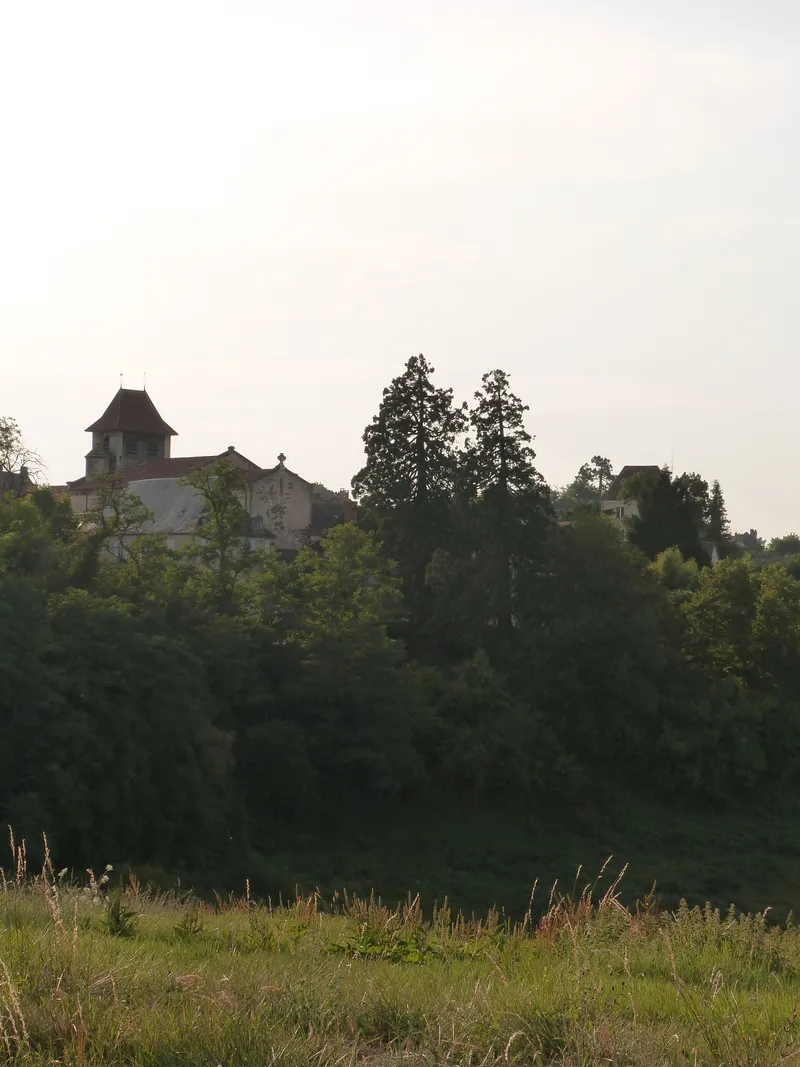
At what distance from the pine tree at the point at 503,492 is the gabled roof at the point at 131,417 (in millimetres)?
39785

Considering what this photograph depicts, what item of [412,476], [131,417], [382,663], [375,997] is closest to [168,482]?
[131,417]

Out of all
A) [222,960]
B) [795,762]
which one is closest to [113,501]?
[795,762]

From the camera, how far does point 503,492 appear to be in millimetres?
54531

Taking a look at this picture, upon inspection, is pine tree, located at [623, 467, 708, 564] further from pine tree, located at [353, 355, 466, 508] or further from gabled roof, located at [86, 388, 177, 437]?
gabled roof, located at [86, 388, 177, 437]

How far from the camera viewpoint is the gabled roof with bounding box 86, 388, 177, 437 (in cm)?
8994

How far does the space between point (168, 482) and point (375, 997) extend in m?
73.4

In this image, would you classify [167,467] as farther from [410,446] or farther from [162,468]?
[410,446]

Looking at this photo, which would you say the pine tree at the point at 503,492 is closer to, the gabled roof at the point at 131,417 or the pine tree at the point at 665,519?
the pine tree at the point at 665,519

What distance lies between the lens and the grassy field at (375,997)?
221 inches

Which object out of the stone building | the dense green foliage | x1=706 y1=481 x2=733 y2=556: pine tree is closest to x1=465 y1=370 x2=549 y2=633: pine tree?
the dense green foliage

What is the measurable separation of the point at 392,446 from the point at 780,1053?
2117 inches

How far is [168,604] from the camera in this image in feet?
148

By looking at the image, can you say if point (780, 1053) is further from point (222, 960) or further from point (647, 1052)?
point (222, 960)

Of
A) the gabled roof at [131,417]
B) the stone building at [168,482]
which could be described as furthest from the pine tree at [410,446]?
the gabled roof at [131,417]
